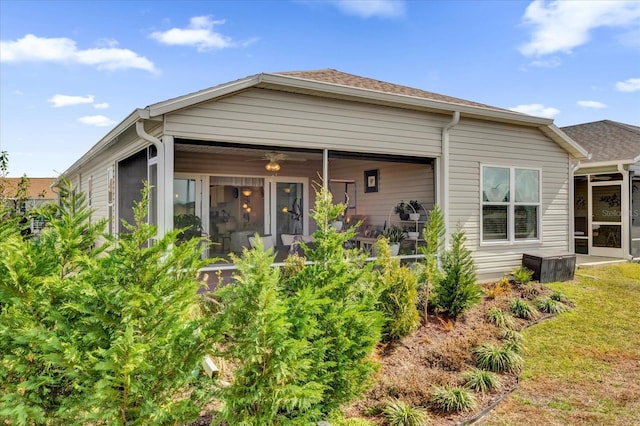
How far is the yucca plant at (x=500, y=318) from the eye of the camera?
19.5 ft

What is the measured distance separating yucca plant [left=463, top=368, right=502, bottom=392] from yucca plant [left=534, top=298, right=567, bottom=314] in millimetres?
3239

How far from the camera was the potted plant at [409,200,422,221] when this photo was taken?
340 inches

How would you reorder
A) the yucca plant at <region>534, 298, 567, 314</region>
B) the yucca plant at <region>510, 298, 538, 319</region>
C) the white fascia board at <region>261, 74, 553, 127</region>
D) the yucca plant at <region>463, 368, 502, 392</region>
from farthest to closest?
the yucca plant at <region>534, 298, 567, 314</region> → the yucca plant at <region>510, 298, 538, 319</region> → the white fascia board at <region>261, 74, 553, 127</region> → the yucca plant at <region>463, 368, 502, 392</region>

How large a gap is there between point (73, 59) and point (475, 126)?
1769cm

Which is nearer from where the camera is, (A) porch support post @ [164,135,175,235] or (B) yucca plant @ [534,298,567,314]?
(A) porch support post @ [164,135,175,235]

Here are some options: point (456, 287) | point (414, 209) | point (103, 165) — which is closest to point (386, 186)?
point (414, 209)

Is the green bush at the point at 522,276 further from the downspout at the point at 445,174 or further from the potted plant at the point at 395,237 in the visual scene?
the potted plant at the point at 395,237

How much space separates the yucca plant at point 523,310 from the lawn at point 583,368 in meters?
0.22

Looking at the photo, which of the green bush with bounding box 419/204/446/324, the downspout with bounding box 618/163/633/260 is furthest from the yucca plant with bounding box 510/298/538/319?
the downspout with bounding box 618/163/633/260

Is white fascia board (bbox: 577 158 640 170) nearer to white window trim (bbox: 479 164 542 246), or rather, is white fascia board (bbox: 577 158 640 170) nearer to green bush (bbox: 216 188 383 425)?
white window trim (bbox: 479 164 542 246)

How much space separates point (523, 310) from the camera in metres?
6.49

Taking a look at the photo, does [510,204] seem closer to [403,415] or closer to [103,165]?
[403,415]

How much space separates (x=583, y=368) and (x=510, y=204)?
472 centimetres

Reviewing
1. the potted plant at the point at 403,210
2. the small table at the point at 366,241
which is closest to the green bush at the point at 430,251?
the potted plant at the point at 403,210
